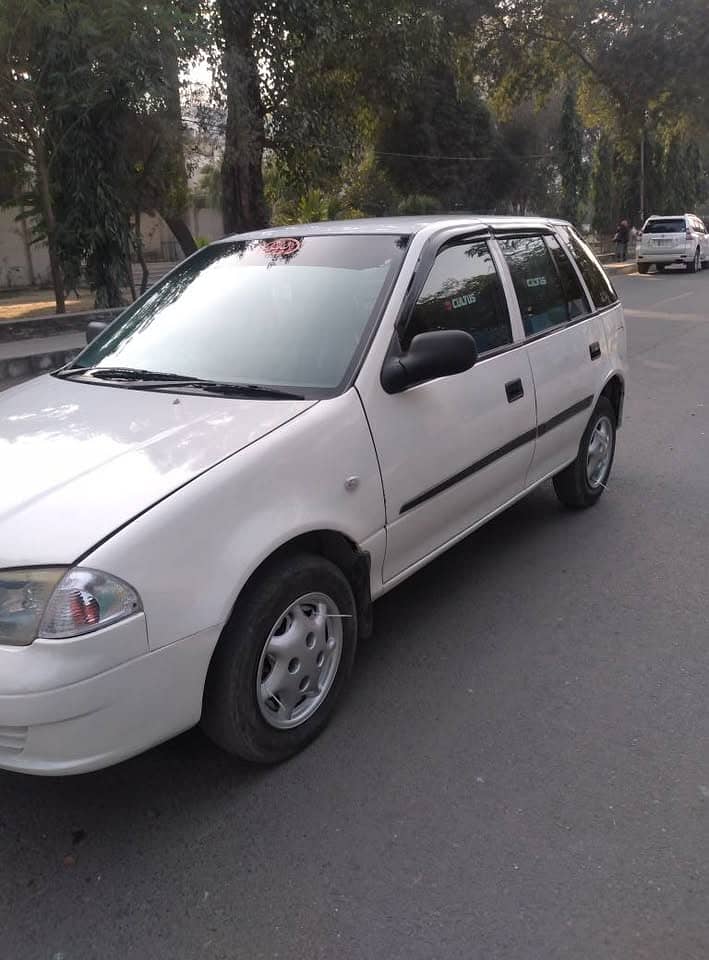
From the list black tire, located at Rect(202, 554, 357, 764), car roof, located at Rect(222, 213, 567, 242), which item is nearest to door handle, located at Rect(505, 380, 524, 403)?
car roof, located at Rect(222, 213, 567, 242)

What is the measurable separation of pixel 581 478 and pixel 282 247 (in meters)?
2.33

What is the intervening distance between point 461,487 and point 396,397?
2.07 feet

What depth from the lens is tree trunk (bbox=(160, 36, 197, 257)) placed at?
1420cm

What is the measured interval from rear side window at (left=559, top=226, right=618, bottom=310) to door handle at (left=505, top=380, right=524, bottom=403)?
1.38 m

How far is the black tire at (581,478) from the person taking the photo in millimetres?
5199

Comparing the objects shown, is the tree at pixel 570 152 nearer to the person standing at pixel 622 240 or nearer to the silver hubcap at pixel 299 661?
the person standing at pixel 622 240

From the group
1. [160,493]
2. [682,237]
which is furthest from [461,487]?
[682,237]

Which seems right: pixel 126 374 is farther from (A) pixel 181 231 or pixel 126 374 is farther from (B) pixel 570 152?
(B) pixel 570 152

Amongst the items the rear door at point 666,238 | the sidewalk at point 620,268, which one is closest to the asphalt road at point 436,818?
the rear door at point 666,238

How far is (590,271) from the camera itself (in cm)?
539

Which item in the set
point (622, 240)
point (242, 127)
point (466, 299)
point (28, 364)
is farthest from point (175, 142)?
point (622, 240)

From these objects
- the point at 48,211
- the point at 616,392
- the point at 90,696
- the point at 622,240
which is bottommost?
the point at 90,696

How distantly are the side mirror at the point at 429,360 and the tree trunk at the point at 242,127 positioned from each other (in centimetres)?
1396

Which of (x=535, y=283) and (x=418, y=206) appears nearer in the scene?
(x=535, y=283)
